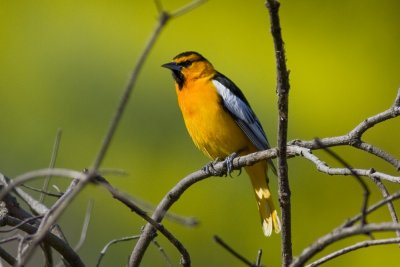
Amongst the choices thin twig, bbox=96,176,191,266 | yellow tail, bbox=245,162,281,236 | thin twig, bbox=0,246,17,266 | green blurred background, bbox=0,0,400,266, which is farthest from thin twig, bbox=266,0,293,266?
green blurred background, bbox=0,0,400,266

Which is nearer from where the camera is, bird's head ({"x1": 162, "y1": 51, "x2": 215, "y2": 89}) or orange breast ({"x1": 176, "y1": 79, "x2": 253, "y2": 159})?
orange breast ({"x1": 176, "y1": 79, "x2": 253, "y2": 159})

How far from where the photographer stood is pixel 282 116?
1691 mm

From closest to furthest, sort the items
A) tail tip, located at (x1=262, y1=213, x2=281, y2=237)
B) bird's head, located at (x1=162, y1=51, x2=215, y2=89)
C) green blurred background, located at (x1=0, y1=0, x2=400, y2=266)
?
tail tip, located at (x1=262, y1=213, x2=281, y2=237) → bird's head, located at (x1=162, y1=51, x2=215, y2=89) → green blurred background, located at (x1=0, y1=0, x2=400, y2=266)

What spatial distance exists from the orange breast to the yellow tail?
0.40 feet

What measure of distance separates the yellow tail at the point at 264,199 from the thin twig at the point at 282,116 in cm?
210

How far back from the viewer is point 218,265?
14.7 ft

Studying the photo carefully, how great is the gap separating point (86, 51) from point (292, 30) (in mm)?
1244

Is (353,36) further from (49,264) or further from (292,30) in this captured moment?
(49,264)

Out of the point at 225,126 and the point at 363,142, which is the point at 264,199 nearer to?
the point at 225,126

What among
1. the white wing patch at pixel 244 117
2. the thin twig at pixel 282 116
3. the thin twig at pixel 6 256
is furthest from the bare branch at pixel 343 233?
the white wing patch at pixel 244 117

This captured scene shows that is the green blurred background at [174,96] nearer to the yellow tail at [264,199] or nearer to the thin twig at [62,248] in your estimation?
the yellow tail at [264,199]

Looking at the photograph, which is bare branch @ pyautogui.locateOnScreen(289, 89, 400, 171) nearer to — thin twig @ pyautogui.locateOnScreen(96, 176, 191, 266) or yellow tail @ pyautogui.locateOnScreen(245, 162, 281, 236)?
thin twig @ pyautogui.locateOnScreen(96, 176, 191, 266)

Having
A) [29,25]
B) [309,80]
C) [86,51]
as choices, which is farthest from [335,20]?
[29,25]

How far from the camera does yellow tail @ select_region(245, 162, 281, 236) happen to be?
392cm
